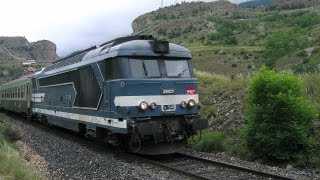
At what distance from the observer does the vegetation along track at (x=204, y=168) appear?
31.7 ft

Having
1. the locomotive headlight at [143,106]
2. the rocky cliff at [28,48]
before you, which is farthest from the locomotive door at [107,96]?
the rocky cliff at [28,48]

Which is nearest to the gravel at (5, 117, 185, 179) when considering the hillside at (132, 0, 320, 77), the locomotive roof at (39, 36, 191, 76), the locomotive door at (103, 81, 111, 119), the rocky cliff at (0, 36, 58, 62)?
the locomotive door at (103, 81, 111, 119)

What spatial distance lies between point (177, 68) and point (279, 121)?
10.2ft

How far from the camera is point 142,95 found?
39.0ft

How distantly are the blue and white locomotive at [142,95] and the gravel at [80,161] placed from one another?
0.54m

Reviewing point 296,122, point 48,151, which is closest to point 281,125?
point 296,122

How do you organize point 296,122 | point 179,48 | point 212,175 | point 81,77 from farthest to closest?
1. point 81,77
2. point 179,48
3. point 296,122
4. point 212,175

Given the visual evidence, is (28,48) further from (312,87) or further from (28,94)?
(312,87)

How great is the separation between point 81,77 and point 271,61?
6666 centimetres

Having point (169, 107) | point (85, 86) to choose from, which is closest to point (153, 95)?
point (169, 107)

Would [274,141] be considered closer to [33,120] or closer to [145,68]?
[145,68]

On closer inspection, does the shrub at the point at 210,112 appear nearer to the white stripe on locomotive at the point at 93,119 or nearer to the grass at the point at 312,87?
the grass at the point at 312,87

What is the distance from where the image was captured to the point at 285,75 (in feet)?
40.3

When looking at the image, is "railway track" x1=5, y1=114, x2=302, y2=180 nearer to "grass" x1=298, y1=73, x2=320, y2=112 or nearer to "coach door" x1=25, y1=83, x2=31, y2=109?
"grass" x1=298, y1=73, x2=320, y2=112
